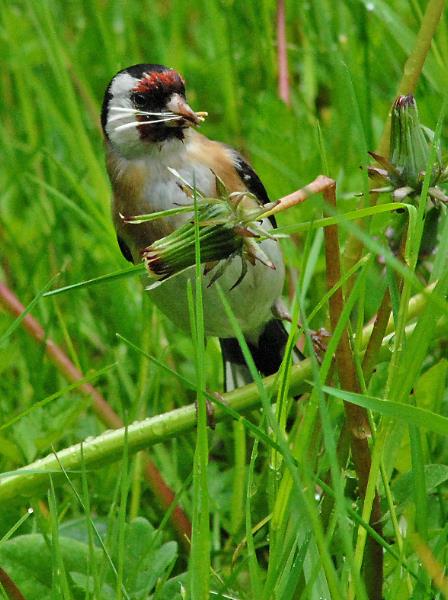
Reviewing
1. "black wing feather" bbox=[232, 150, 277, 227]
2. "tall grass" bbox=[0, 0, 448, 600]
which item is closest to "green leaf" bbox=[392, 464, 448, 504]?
"tall grass" bbox=[0, 0, 448, 600]

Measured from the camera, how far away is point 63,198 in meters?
2.15

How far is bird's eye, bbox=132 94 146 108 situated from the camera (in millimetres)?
1964

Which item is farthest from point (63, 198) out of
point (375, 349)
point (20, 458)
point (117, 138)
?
point (375, 349)

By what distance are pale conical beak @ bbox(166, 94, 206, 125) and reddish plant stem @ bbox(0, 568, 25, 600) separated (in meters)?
0.69

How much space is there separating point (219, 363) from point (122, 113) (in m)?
0.54

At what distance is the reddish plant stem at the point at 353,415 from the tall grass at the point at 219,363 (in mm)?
14

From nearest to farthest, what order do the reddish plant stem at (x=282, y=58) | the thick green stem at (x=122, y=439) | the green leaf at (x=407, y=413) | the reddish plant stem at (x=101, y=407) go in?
1. the green leaf at (x=407, y=413)
2. the thick green stem at (x=122, y=439)
3. the reddish plant stem at (x=101, y=407)
4. the reddish plant stem at (x=282, y=58)

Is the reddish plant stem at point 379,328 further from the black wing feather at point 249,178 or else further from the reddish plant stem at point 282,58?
the reddish plant stem at point 282,58

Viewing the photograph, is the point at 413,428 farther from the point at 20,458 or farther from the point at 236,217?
the point at 20,458

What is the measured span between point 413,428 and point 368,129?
133cm

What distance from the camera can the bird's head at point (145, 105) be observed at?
1907mm

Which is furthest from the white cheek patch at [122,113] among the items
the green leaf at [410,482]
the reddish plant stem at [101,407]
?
the green leaf at [410,482]

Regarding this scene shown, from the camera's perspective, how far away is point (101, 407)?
1.97 metres

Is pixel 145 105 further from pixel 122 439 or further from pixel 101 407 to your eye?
pixel 122 439
